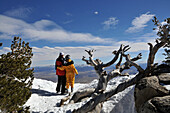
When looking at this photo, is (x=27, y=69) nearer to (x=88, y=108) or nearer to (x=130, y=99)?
(x=88, y=108)

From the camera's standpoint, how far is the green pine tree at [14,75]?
522cm

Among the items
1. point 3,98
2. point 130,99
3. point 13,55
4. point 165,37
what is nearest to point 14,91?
point 3,98

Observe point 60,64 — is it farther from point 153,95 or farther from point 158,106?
point 158,106

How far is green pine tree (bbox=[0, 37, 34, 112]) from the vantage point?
5.22m

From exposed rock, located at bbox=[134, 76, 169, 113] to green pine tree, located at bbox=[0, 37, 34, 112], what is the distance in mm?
5296

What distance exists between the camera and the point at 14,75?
5926 mm

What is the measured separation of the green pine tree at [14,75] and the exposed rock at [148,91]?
5.30 meters

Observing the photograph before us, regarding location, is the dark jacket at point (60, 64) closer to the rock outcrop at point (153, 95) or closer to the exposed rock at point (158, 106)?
the rock outcrop at point (153, 95)

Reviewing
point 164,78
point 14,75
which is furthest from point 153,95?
point 14,75

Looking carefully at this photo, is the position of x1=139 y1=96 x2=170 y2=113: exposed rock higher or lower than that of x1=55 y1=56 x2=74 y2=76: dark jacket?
lower

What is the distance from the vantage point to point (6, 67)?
5430 mm

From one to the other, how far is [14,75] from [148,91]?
5.95 m

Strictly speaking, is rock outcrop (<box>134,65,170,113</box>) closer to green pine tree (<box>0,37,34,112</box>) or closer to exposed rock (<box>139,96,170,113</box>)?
exposed rock (<box>139,96,170,113</box>)

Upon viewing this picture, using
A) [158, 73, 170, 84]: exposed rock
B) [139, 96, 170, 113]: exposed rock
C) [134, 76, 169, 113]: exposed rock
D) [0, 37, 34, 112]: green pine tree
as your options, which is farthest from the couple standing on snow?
[139, 96, 170, 113]: exposed rock
